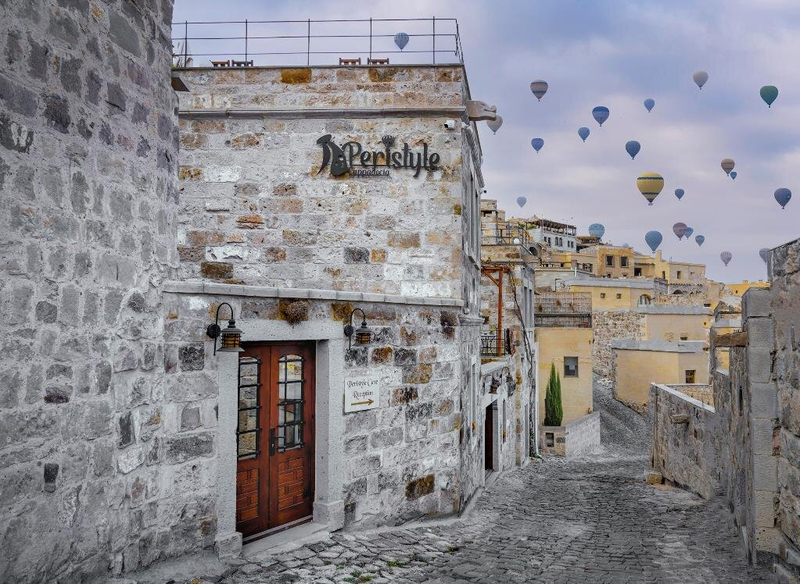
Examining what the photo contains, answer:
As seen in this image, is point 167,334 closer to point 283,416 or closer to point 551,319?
point 283,416

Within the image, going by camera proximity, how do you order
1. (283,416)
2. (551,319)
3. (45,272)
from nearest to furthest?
(45,272)
(283,416)
(551,319)

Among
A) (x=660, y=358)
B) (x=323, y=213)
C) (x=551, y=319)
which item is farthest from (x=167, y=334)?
(x=660, y=358)

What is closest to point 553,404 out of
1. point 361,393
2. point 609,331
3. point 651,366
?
point 651,366

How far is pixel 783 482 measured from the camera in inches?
245

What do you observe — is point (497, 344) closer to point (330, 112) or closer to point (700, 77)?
point (330, 112)

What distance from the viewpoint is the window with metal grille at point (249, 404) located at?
674cm

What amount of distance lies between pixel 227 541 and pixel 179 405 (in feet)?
4.29

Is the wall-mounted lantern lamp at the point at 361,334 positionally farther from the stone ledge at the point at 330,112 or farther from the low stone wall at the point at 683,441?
the low stone wall at the point at 683,441

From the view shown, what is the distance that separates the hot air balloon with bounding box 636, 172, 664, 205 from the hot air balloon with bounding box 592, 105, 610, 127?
335 inches

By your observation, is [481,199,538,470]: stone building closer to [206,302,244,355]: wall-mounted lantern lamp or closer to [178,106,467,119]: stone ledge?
[178,106,467,119]: stone ledge

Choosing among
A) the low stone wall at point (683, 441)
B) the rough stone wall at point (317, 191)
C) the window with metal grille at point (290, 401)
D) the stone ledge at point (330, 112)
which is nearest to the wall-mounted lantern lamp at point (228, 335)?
the window with metal grille at point (290, 401)

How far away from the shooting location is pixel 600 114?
4641cm

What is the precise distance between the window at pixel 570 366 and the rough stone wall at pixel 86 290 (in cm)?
2369

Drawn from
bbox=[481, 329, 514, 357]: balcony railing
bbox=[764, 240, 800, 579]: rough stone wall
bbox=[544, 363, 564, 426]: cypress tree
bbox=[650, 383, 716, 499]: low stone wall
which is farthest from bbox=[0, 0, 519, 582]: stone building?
bbox=[544, 363, 564, 426]: cypress tree
